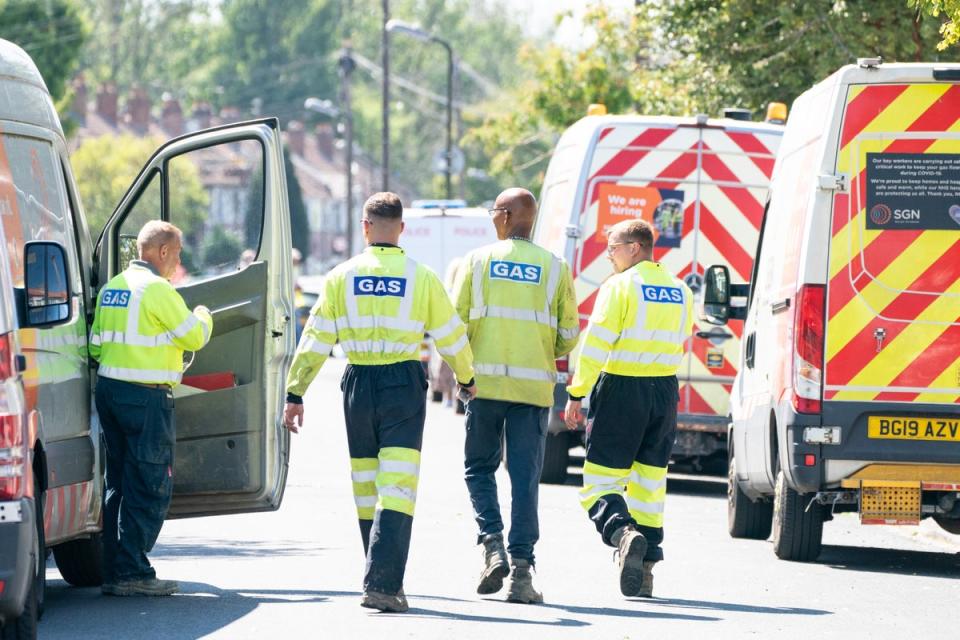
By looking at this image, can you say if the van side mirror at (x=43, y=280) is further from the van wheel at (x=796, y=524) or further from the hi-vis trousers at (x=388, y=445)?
the van wheel at (x=796, y=524)

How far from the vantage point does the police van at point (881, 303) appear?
405 inches

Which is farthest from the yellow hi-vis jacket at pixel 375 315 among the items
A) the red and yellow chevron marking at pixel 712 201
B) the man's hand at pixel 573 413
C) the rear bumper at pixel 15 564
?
the red and yellow chevron marking at pixel 712 201

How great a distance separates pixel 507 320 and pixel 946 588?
102 inches

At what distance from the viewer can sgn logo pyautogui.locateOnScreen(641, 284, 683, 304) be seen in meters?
9.71

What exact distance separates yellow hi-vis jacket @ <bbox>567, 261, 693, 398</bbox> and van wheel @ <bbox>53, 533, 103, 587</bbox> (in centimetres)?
240

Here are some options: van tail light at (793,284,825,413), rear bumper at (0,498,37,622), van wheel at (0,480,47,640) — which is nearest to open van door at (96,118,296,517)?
van wheel at (0,480,47,640)

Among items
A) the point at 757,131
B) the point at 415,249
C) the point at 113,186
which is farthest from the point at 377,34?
the point at 757,131

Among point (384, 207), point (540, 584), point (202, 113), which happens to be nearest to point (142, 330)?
point (384, 207)

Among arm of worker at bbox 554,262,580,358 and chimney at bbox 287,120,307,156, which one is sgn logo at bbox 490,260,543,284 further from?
chimney at bbox 287,120,307,156

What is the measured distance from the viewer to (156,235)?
30.5ft

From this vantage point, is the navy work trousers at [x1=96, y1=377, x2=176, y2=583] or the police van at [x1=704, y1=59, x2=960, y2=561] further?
the police van at [x1=704, y1=59, x2=960, y2=561]

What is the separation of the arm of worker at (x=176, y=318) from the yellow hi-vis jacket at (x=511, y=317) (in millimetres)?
1197

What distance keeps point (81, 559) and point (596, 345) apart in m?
2.61

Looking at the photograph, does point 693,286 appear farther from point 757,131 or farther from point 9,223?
point 9,223
